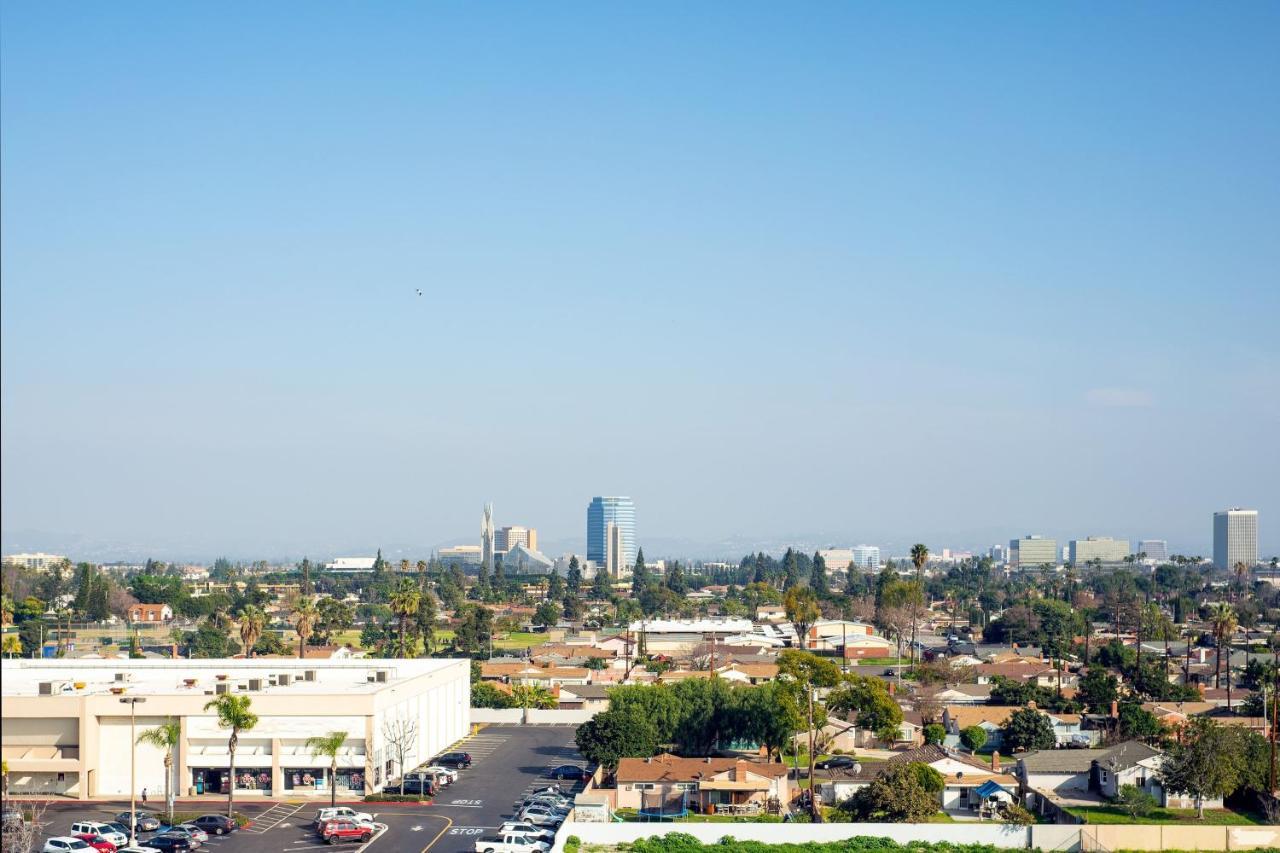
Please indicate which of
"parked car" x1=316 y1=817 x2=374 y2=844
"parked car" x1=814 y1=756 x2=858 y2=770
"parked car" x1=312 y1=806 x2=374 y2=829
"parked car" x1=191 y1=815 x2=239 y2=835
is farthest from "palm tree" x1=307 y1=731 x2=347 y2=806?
"parked car" x1=814 y1=756 x2=858 y2=770

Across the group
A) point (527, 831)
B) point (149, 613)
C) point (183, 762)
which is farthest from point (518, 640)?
point (527, 831)

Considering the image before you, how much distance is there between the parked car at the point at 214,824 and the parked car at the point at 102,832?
6.45ft

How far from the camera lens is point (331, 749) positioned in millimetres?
40281

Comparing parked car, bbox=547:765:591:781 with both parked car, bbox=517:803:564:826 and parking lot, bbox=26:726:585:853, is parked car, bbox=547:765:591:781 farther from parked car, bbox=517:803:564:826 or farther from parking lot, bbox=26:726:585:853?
parked car, bbox=517:803:564:826

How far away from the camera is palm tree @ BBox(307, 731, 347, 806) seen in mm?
39625

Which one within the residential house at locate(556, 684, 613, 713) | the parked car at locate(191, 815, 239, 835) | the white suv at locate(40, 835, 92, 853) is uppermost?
the white suv at locate(40, 835, 92, 853)

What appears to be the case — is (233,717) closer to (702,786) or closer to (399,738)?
(399,738)

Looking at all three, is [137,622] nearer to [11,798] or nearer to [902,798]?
[11,798]

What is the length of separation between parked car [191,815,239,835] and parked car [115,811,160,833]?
113cm

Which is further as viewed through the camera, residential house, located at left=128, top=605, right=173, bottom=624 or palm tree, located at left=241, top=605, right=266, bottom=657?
residential house, located at left=128, top=605, right=173, bottom=624

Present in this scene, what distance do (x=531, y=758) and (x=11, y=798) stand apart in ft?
58.1

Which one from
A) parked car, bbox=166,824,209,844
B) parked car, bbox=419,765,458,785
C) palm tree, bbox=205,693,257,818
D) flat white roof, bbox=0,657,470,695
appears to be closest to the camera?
parked car, bbox=166,824,209,844

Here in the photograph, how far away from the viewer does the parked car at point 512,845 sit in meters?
33.2

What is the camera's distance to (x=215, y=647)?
89.2 m
